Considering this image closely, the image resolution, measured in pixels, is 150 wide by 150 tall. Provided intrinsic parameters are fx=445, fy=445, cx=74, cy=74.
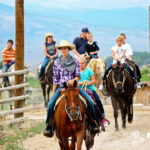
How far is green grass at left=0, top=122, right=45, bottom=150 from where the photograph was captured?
11539 millimetres

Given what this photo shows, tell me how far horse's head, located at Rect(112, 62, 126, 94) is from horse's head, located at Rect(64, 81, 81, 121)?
4.86 m

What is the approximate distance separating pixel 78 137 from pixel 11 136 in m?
4.93

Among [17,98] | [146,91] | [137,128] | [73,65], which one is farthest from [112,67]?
[146,91]

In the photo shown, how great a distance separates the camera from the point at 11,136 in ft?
42.5

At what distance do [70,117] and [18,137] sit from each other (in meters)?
5.09

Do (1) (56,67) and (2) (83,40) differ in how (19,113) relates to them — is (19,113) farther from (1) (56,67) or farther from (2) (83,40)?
(1) (56,67)

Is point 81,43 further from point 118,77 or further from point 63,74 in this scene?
point 63,74

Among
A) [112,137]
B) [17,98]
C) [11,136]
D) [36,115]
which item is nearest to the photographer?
[112,137]

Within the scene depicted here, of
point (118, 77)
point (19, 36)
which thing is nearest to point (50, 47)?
point (19, 36)

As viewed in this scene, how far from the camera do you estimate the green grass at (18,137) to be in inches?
454

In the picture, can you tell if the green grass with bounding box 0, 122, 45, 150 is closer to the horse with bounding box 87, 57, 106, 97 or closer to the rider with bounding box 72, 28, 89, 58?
the rider with bounding box 72, 28, 89, 58

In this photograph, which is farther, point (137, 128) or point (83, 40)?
point (83, 40)

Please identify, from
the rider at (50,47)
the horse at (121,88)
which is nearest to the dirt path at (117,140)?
the horse at (121,88)

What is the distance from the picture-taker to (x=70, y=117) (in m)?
8.09
